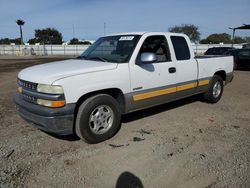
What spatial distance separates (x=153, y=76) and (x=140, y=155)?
1.72 meters

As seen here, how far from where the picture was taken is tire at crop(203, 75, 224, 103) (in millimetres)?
7297

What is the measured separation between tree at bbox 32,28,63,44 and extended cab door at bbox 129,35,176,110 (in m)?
98.0

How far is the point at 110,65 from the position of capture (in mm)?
4785

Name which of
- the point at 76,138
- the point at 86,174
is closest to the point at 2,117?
the point at 76,138

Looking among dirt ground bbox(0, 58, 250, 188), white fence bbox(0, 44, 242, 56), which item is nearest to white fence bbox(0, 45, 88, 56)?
white fence bbox(0, 44, 242, 56)

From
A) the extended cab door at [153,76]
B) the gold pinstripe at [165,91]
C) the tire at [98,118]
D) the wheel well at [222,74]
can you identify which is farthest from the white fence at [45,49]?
the tire at [98,118]

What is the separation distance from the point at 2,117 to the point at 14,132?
1.17 meters

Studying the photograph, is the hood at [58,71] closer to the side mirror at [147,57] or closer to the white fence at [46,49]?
the side mirror at [147,57]

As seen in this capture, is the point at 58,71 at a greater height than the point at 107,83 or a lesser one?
greater

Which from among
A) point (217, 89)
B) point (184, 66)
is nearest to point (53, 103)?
point (184, 66)

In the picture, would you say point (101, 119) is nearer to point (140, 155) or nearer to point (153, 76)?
point (140, 155)

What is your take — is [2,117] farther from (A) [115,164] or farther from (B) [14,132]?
(A) [115,164]

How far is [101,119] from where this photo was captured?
4766mm

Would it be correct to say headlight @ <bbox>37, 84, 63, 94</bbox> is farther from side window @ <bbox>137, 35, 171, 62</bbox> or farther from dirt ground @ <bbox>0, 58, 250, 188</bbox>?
side window @ <bbox>137, 35, 171, 62</bbox>
